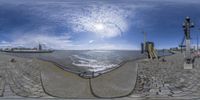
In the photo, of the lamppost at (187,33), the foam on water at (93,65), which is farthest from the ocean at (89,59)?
the lamppost at (187,33)

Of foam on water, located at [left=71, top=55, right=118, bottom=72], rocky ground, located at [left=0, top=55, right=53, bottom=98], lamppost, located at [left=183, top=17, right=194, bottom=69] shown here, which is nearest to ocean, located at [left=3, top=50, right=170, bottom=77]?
foam on water, located at [left=71, top=55, right=118, bottom=72]

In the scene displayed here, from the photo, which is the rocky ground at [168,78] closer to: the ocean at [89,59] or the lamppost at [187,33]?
the lamppost at [187,33]

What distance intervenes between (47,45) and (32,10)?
0.64 meters

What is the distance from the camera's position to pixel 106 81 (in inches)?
203

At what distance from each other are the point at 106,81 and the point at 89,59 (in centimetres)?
48

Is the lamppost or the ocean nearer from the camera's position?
the lamppost

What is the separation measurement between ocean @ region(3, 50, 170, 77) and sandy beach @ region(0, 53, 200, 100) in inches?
3.7

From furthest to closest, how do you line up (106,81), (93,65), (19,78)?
(19,78)
(93,65)
(106,81)

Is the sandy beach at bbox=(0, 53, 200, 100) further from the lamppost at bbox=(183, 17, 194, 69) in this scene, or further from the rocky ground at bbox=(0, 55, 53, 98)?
the lamppost at bbox=(183, 17, 194, 69)

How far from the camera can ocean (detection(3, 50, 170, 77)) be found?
17.2ft

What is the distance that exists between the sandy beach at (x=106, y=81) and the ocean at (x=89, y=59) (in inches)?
3.7

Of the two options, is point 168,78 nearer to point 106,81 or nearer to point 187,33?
point 187,33

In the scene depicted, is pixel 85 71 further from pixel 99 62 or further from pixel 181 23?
pixel 181 23

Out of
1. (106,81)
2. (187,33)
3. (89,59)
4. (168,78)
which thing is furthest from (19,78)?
(187,33)
